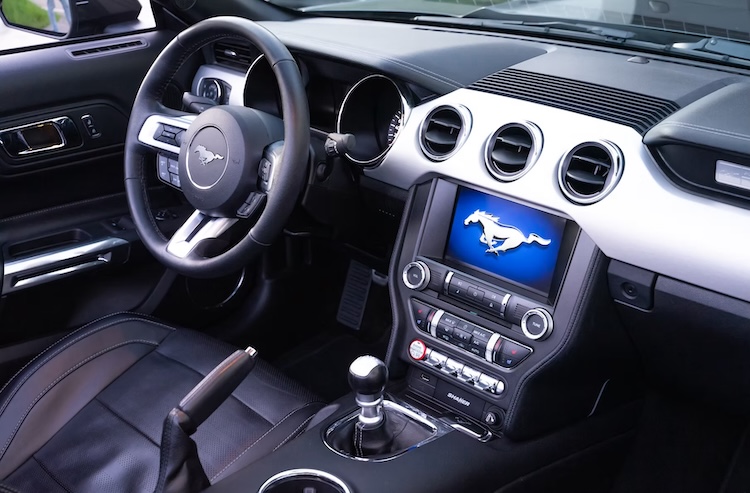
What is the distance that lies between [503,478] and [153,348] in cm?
84

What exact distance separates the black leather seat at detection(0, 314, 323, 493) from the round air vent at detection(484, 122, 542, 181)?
628mm

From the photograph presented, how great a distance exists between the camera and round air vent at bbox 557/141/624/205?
1345 millimetres

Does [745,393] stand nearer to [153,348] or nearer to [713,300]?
[713,300]

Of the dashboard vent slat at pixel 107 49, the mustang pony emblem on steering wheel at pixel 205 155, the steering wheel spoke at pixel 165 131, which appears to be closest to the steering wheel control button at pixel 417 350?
the mustang pony emblem on steering wheel at pixel 205 155

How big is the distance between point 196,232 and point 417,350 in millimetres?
540

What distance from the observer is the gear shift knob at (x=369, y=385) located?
1375 mm

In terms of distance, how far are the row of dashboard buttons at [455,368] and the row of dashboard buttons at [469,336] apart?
0.04 metres

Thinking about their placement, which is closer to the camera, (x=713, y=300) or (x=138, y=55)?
(x=713, y=300)

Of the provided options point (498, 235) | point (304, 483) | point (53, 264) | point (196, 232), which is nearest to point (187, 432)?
point (304, 483)

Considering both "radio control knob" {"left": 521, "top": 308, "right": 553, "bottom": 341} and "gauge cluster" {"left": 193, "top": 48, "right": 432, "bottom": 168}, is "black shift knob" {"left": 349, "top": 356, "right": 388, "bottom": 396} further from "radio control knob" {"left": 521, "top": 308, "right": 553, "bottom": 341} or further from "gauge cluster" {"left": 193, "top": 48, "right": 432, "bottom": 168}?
"gauge cluster" {"left": 193, "top": 48, "right": 432, "bottom": 168}

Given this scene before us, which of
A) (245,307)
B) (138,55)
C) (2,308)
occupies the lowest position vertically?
(245,307)

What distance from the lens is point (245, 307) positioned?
240cm

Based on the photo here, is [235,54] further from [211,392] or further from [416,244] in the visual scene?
[211,392]

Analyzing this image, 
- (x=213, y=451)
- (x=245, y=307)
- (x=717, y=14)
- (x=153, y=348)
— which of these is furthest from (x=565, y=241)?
(x=245, y=307)
